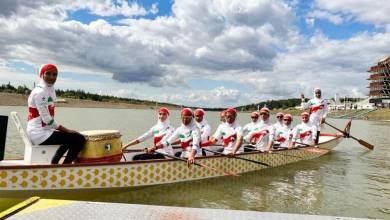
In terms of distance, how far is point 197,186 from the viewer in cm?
969

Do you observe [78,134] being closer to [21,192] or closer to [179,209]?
[21,192]

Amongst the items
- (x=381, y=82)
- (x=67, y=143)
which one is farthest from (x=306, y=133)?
(x=381, y=82)

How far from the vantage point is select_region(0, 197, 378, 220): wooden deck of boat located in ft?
14.1

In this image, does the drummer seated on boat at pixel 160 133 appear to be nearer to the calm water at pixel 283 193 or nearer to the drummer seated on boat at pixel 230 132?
the calm water at pixel 283 193

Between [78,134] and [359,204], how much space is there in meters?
6.80

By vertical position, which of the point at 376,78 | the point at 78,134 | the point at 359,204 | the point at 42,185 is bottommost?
the point at 359,204

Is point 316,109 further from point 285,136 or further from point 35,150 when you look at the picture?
point 35,150

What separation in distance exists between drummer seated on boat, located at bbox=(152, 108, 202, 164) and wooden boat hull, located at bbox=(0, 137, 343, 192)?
0.45 meters

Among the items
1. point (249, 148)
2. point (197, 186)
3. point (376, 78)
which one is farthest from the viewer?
point (376, 78)

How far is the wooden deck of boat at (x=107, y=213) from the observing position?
4.29m

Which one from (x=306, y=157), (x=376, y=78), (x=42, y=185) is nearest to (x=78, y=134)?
(x=42, y=185)

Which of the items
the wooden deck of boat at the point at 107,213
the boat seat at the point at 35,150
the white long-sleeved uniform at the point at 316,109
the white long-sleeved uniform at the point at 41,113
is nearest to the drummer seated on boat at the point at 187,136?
the boat seat at the point at 35,150

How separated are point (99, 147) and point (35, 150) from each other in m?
1.28

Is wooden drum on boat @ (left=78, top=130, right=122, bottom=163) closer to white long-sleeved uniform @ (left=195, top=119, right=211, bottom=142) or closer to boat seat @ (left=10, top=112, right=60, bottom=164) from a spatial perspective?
boat seat @ (left=10, top=112, right=60, bottom=164)
